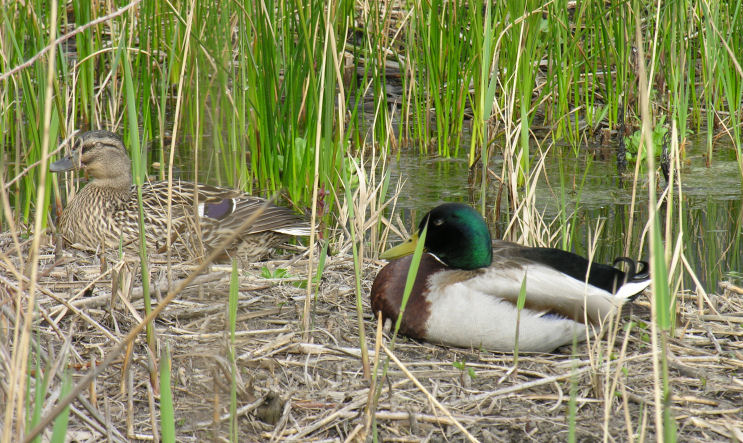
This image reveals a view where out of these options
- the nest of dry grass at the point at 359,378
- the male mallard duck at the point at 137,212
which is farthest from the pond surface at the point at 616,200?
the nest of dry grass at the point at 359,378

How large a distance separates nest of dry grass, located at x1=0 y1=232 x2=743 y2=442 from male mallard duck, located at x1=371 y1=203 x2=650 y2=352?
9cm

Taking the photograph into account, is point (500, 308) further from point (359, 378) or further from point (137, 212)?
point (137, 212)

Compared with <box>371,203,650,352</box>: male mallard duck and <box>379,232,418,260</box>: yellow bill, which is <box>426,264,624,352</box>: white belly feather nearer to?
<box>371,203,650,352</box>: male mallard duck

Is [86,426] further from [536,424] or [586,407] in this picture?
[586,407]

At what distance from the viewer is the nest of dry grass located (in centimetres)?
240

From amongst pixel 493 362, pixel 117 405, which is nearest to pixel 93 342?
pixel 117 405

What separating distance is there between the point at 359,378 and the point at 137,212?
2361 mm

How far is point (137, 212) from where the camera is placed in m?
4.71

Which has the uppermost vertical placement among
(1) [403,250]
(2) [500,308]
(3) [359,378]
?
(1) [403,250]

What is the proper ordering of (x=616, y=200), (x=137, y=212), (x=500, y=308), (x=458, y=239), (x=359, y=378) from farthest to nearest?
(x=616, y=200) < (x=137, y=212) < (x=458, y=239) < (x=500, y=308) < (x=359, y=378)

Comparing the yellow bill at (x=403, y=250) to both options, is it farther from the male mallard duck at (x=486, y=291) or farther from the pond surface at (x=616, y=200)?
the pond surface at (x=616, y=200)

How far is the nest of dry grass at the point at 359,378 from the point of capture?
2.40m

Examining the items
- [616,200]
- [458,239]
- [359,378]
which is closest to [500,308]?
[458,239]

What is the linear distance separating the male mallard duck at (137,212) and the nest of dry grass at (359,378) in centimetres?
111
